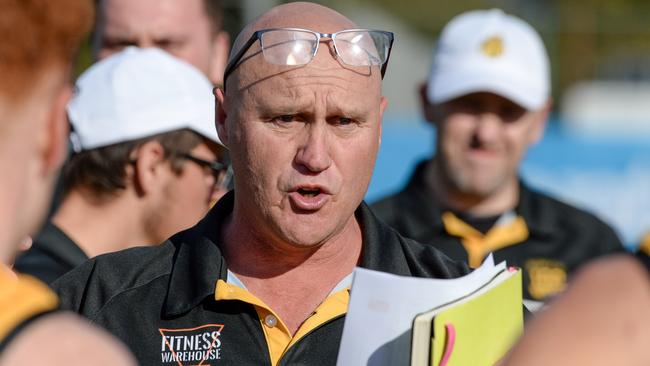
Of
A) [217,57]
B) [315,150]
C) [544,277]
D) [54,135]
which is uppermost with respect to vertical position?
[54,135]

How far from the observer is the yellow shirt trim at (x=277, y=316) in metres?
2.97

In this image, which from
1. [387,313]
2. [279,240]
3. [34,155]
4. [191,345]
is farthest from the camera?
[279,240]

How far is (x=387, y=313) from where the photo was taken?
266 centimetres

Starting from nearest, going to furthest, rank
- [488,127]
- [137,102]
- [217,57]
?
1. [137,102]
2. [488,127]
3. [217,57]

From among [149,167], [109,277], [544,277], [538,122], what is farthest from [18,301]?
[538,122]

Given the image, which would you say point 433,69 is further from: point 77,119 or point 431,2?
point 431,2

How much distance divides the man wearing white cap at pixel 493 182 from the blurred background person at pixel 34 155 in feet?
11.8

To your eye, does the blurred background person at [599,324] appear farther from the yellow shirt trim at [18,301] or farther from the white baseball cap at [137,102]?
the white baseball cap at [137,102]

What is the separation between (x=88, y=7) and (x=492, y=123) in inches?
160

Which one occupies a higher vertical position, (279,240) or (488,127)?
(279,240)

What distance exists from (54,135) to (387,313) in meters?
1.03

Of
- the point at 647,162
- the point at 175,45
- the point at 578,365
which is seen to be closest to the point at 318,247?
the point at 578,365

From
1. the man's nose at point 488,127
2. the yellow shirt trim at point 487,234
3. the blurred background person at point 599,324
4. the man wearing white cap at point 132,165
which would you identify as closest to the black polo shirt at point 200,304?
the man wearing white cap at point 132,165

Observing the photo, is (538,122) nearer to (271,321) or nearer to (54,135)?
(271,321)
